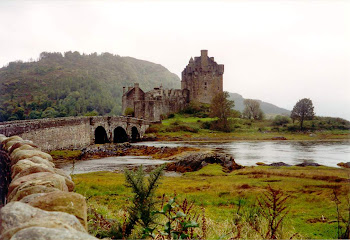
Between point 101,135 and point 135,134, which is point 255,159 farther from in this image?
point 135,134

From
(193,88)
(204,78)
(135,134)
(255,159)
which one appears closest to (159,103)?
(193,88)

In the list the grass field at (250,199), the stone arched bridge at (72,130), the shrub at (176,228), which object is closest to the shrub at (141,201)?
the shrub at (176,228)

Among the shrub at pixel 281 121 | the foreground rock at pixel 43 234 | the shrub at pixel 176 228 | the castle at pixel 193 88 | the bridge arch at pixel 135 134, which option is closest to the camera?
the foreground rock at pixel 43 234

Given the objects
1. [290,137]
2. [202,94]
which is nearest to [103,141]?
[290,137]

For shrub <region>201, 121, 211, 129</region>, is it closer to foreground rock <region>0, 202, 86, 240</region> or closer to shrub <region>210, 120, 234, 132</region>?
shrub <region>210, 120, 234, 132</region>

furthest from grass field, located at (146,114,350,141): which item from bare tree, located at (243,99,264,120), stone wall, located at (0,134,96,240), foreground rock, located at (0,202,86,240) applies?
foreground rock, located at (0,202,86,240)

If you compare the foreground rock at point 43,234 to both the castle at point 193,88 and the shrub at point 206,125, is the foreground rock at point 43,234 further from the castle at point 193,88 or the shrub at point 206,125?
the castle at point 193,88

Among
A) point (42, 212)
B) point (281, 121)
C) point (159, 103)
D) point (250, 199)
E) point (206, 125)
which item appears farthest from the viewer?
point (159, 103)

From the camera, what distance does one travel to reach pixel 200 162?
24.0 meters

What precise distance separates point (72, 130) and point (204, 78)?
51.2 m

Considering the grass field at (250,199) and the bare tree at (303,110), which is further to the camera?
the bare tree at (303,110)

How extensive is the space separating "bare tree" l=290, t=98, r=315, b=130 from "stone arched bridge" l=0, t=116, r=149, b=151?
30353 millimetres

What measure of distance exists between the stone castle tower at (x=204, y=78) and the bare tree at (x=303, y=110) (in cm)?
2456

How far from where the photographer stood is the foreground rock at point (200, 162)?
76.0ft
